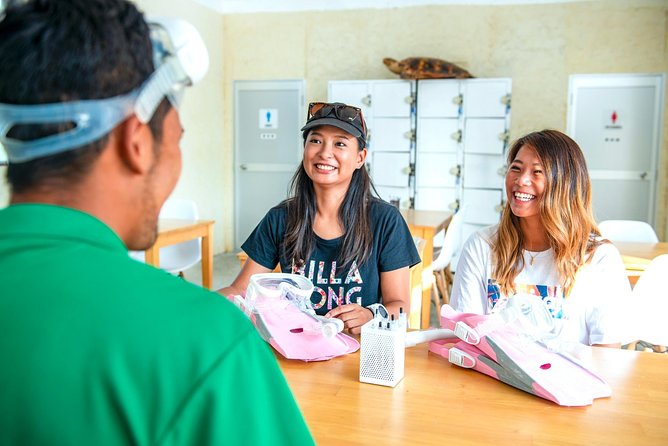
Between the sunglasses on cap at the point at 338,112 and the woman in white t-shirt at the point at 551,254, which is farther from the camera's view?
the sunglasses on cap at the point at 338,112

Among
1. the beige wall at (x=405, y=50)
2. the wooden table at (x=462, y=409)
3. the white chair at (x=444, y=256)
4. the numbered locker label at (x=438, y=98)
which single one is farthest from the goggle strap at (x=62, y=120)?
the numbered locker label at (x=438, y=98)

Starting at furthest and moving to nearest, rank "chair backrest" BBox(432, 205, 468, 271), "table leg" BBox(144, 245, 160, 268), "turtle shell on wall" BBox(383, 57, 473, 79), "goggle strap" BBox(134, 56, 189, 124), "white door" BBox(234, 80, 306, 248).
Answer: "white door" BBox(234, 80, 306, 248) → "turtle shell on wall" BBox(383, 57, 473, 79) → "chair backrest" BBox(432, 205, 468, 271) → "table leg" BBox(144, 245, 160, 268) → "goggle strap" BBox(134, 56, 189, 124)

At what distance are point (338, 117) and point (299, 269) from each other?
0.50 metres

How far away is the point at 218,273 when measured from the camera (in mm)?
6152

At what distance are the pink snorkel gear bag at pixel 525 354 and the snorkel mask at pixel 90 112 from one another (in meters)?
0.90

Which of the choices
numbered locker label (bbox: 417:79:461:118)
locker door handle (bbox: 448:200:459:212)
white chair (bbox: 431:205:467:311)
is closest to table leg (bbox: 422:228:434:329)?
white chair (bbox: 431:205:467:311)

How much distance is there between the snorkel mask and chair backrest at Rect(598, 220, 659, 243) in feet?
11.9

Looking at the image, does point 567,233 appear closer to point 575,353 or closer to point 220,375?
point 575,353

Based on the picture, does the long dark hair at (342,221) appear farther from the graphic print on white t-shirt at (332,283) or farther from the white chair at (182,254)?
the white chair at (182,254)

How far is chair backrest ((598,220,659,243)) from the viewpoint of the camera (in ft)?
12.5

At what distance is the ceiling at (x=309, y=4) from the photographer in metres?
6.43

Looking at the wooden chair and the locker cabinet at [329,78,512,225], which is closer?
the wooden chair

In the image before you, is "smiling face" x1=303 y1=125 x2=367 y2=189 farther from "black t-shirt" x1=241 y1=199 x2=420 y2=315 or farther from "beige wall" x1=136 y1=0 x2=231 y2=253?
"beige wall" x1=136 y1=0 x2=231 y2=253

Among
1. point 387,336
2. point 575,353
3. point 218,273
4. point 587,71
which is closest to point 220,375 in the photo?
point 387,336
